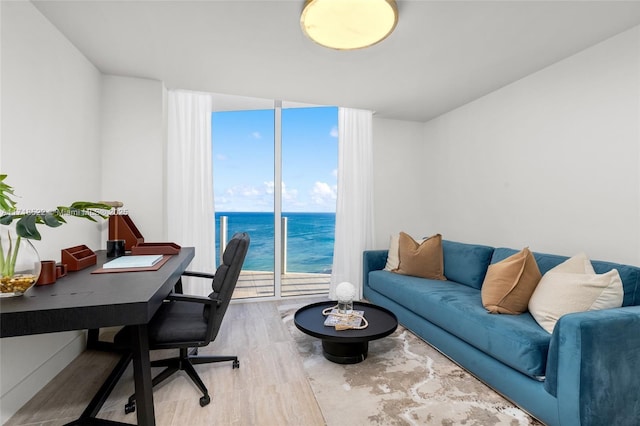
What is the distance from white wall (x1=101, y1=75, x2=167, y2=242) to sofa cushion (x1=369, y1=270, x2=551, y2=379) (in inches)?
99.5

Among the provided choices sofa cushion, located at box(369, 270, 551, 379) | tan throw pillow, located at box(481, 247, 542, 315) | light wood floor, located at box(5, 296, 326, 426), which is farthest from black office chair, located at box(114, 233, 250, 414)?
tan throw pillow, located at box(481, 247, 542, 315)

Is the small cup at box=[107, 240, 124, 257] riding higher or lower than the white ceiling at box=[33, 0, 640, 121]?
lower

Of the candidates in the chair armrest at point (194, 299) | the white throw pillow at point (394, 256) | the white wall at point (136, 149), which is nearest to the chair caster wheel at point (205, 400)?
the chair armrest at point (194, 299)

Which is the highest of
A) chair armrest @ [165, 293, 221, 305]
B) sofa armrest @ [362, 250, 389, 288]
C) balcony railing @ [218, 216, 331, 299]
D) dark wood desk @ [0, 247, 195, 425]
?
dark wood desk @ [0, 247, 195, 425]

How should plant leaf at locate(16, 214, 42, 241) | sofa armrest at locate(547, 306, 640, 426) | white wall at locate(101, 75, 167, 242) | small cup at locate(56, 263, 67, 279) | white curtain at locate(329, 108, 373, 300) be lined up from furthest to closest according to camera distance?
white curtain at locate(329, 108, 373, 300) → white wall at locate(101, 75, 167, 242) → small cup at locate(56, 263, 67, 279) → sofa armrest at locate(547, 306, 640, 426) → plant leaf at locate(16, 214, 42, 241)

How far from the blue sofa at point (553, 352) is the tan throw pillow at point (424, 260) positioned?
55cm

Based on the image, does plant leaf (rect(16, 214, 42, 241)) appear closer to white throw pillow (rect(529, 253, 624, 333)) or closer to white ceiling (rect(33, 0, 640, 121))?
white ceiling (rect(33, 0, 640, 121))

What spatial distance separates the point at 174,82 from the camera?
3.21 m

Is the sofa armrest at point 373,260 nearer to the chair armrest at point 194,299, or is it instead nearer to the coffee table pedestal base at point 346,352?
the coffee table pedestal base at point 346,352

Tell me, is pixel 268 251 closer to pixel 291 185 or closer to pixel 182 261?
pixel 291 185

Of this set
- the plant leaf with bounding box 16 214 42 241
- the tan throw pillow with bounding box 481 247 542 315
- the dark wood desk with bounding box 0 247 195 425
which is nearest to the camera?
the dark wood desk with bounding box 0 247 195 425

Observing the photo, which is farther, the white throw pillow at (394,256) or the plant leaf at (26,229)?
the white throw pillow at (394,256)

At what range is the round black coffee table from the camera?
2.24 m

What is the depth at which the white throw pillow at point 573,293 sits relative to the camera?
1812mm
